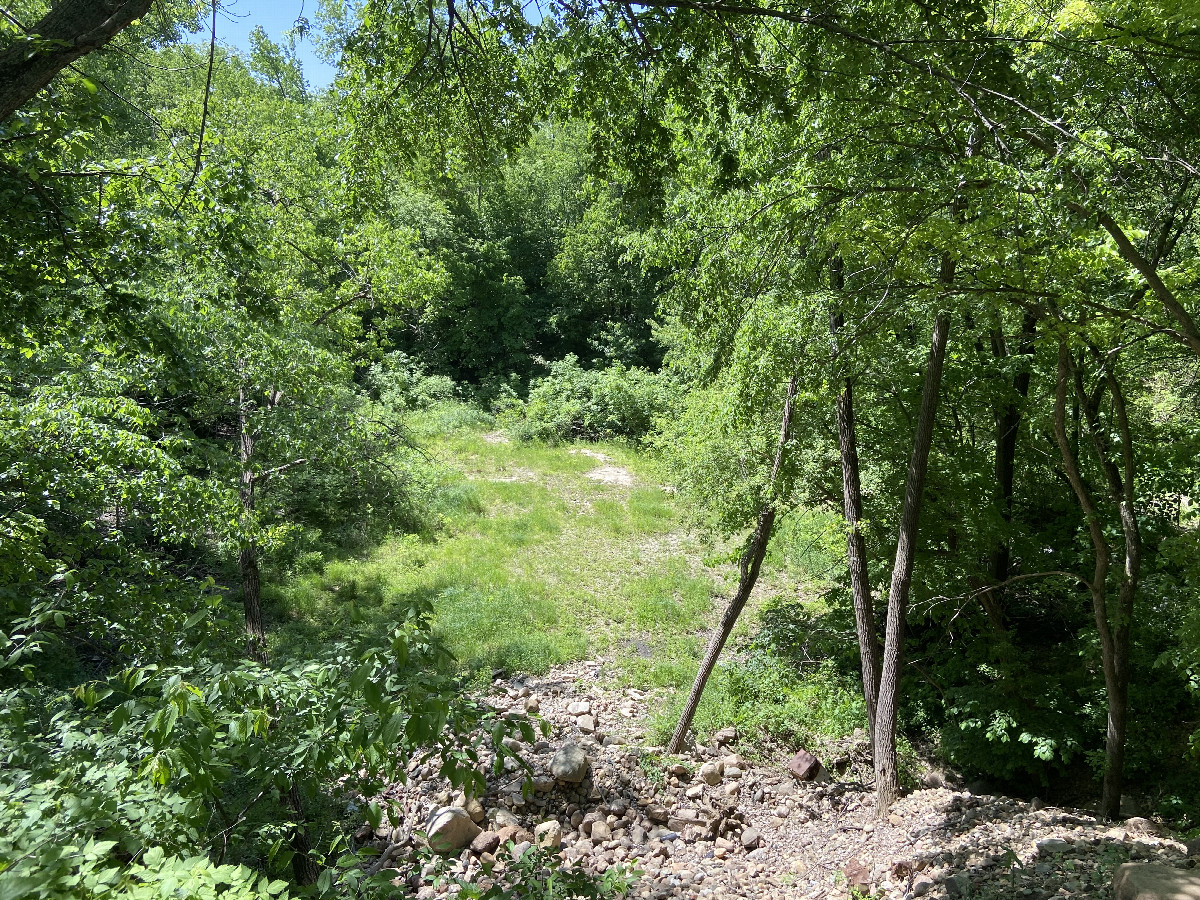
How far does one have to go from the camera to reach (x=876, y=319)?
5.50 meters

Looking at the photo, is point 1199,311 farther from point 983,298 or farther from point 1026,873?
point 1026,873

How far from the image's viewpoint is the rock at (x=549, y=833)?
5.95 m

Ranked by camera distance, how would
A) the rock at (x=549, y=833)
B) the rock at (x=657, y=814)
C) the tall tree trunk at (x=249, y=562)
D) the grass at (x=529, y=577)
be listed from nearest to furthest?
the rock at (x=549, y=833)
the rock at (x=657, y=814)
the tall tree trunk at (x=249, y=562)
the grass at (x=529, y=577)

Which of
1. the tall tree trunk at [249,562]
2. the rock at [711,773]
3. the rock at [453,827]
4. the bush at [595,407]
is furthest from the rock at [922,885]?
the bush at [595,407]

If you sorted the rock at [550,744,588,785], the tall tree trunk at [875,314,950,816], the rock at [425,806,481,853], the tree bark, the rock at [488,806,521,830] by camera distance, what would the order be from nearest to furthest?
the tree bark → the rock at [425,806,481,853] → the rock at [488,806,521,830] → the tall tree trunk at [875,314,950,816] → the rock at [550,744,588,785]

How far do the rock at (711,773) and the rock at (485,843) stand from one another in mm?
2294

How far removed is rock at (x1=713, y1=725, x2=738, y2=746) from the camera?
306 inches

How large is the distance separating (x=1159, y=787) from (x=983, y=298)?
501 cm

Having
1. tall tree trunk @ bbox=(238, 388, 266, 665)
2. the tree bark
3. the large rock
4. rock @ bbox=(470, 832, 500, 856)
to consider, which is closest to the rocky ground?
rock @ bbox=(470, 832, 500, 856)

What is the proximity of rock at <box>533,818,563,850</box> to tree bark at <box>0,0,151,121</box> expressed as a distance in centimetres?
597

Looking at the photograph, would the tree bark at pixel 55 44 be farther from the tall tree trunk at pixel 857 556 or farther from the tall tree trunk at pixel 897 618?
the tall tree trunk at pixel 857 556

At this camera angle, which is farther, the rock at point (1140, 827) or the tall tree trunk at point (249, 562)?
the tall tree trunk at point (249, 562)

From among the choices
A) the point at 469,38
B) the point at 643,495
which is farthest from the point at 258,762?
the point at 643,495

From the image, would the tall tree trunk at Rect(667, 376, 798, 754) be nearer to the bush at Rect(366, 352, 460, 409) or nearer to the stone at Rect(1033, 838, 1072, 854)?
the stone at Rect(1033, 838, 1072, 854)
